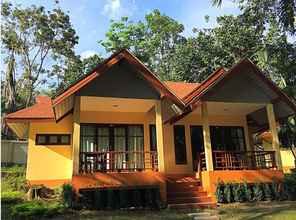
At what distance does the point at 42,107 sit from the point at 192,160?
783 cm

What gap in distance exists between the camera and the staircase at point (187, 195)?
35.6 ft

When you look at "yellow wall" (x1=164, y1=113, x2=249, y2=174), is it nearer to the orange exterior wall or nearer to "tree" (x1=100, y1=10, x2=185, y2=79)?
the orange exterior wall

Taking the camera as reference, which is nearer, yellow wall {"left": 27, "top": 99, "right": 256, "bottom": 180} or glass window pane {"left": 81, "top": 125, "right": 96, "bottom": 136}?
yellow wall {"left": 27, "top": 99, "right": 256, "bottom": 180}

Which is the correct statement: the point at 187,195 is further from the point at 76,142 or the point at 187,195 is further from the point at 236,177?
the point at 76,142

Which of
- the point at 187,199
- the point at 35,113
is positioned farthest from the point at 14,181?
the point at 187,199

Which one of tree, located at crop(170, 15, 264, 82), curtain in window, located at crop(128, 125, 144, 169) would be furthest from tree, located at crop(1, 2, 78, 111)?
curtain in window, located at crop(128, 125, 144, 169)

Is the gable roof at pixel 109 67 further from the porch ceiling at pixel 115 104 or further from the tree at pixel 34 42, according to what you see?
the tree at pixel 34 42

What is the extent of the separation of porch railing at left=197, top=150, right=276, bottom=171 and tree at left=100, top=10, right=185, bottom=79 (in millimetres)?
21262

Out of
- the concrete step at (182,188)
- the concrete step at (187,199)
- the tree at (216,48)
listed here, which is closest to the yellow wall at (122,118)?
the concrete step at (182,188)

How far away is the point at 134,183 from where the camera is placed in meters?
11.1

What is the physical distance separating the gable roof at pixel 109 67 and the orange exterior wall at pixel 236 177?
3.00 meters

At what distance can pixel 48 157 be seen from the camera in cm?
1404

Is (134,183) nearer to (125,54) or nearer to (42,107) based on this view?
(125,54)

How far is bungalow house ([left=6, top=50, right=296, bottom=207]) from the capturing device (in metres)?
11.5
